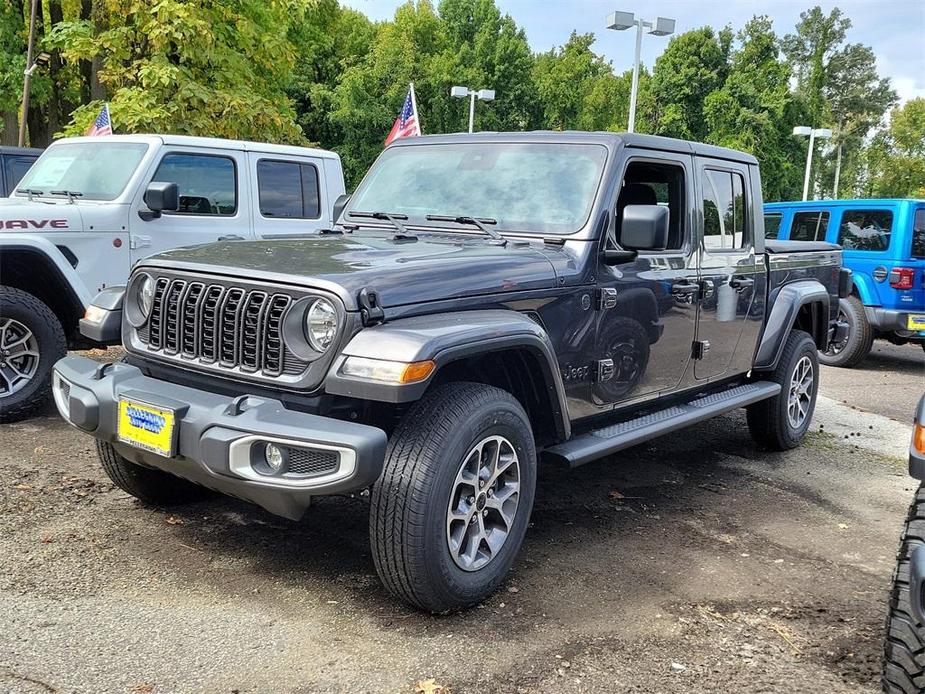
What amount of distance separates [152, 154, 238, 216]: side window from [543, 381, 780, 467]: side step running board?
405 centimetres

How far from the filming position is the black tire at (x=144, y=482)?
424 cm

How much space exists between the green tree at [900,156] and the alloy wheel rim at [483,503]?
51852mm

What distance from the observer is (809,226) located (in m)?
11.3

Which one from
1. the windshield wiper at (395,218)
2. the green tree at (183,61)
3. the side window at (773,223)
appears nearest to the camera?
the windshield wiper at (395,218)

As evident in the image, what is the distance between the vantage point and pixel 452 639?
326 cm

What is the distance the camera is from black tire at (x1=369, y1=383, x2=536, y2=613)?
316 cm

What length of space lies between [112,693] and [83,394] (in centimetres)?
127

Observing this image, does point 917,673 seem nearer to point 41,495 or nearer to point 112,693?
point 112,693

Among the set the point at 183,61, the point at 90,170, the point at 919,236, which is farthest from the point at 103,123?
the point at 919,236

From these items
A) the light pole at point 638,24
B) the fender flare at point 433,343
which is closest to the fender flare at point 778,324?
the fender flare at point 433,343

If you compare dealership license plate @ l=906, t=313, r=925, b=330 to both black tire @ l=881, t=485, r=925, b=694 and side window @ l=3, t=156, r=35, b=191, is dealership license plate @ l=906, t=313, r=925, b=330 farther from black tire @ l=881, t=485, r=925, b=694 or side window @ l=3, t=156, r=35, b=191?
side window @ l=3, t=156, r=35, b=191

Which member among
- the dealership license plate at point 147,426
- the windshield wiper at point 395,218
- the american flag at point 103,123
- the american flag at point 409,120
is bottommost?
the dealership license plate at point 147,426

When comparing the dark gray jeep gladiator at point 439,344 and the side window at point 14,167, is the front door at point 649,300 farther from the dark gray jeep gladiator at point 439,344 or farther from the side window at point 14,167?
the side window at point 14,167

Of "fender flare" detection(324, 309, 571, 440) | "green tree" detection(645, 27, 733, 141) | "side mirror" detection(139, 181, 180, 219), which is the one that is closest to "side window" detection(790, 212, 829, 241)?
"side mirror" detection(139, 181, 180, 219)
